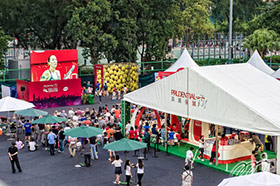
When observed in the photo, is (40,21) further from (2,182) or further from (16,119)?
(2,182)

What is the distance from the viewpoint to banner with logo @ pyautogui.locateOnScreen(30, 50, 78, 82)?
35.5 meters

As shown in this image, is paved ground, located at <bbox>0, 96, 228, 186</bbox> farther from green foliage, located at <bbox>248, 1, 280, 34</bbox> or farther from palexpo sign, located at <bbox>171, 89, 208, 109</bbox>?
green foliage, located at <bbox>248, 1, 280, 34</bbox>

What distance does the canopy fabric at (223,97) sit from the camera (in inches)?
753

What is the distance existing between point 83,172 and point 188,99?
5945mm

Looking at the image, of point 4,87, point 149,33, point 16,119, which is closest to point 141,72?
point 149,33

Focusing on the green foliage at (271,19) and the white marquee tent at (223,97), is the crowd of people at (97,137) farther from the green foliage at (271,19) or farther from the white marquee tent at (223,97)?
the green foliage at (271,19)

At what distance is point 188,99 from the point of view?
21984 mm

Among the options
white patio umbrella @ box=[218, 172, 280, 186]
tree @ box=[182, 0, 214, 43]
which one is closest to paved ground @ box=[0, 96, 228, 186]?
white patio umbrella @ box=[218, 172, 280, 186]

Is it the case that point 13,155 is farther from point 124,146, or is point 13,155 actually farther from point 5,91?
point 5,91

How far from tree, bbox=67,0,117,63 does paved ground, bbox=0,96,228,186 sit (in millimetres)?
19390

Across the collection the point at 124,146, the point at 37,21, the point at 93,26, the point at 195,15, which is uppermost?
the point at 195,15

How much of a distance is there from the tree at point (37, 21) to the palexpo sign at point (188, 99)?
22647 millimetres

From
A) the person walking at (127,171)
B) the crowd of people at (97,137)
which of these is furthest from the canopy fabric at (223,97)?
the person walking at (127,171)

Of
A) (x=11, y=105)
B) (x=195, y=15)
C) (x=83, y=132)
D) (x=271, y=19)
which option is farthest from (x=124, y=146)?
(x=195, y=15)
